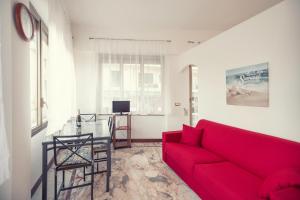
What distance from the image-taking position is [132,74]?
17.0ft

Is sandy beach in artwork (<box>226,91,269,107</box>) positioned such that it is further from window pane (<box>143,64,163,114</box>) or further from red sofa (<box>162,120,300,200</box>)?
window pane (<box>143,64,163,114</box>)

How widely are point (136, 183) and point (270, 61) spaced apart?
254 centimetres

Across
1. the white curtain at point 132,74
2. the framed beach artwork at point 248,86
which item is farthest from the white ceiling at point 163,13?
the framed beach artwork at point 248,86

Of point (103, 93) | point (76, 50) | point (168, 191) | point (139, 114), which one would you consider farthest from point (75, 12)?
point (168, 191)

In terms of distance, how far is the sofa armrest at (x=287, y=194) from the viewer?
1343 mm

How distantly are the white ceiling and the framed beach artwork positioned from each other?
64.7 inches

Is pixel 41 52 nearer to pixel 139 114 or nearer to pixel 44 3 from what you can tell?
pixel 44 3

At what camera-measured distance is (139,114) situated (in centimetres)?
522

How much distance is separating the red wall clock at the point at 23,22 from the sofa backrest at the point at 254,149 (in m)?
2.87

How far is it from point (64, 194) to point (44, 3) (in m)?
2.76

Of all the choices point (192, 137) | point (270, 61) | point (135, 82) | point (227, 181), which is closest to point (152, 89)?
point (135, 82)

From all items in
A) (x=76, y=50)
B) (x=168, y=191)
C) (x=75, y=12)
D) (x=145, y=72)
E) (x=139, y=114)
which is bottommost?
(x=168, y=191)

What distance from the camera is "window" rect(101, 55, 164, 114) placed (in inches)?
201

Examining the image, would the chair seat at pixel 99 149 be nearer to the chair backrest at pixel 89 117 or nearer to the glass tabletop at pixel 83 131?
the glass tabletop at pixel 83 131
